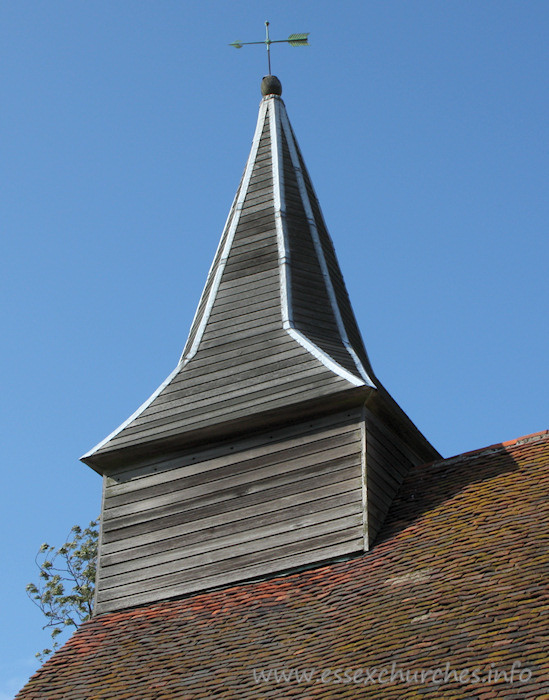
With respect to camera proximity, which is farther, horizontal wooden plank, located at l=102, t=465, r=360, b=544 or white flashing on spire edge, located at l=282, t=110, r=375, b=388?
white flashing on spire edge, located at l=282, t=110, r=375, b=388

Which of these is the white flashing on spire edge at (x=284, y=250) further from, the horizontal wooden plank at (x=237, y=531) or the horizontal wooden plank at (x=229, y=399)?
the horizontal wooden plank at (x=237, y=531)

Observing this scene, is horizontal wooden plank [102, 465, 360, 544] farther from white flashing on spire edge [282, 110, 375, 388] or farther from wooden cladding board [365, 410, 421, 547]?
white flashing on spire edge [282, 110, 375, 388]

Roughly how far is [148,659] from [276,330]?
4.86 metres

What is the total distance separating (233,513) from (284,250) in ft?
14.2

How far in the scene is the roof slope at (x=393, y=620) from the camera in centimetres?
891

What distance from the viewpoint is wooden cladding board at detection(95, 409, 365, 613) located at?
12.4 meters

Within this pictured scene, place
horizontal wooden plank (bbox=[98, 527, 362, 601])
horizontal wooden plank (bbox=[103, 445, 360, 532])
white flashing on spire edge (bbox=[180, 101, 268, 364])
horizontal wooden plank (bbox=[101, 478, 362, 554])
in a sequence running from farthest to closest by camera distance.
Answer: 1. white flashing on spire edge (bbox=[180, 101, 268, 364])
2. horizontal wooden plank (bbox=[103, 445, 360, 532])
3. horizontal wooden plank (bbox=[101, 478, 362, 554])
4. horizontal wooden plank (bbox=[98, 527, 362, 601])

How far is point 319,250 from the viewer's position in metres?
16.3

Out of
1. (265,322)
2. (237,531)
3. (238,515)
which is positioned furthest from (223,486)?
(265,322)

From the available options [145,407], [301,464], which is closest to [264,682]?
[301,464]

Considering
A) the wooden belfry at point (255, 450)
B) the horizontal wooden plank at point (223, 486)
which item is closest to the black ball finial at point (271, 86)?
the wooden belfry at point (255, 450)

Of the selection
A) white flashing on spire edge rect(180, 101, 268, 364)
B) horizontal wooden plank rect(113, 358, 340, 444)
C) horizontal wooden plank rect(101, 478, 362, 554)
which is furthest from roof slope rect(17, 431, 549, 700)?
white flashing on spire edge rect(180, 101, 268, 364)

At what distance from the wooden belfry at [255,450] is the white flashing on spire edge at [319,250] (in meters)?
0.03

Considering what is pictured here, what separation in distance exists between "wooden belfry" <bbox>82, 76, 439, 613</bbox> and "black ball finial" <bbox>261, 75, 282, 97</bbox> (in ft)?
13.6
